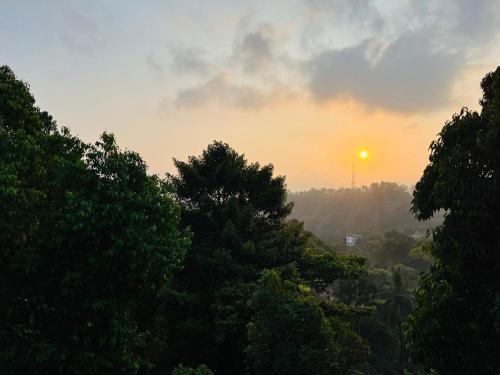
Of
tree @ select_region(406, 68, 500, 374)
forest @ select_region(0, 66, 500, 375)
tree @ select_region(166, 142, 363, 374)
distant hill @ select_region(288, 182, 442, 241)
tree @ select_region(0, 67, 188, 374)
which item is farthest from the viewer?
distant hill @ select_region(288, 182, 442, 241)

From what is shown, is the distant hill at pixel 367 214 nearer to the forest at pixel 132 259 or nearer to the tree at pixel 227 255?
the tree at pixel 227 255

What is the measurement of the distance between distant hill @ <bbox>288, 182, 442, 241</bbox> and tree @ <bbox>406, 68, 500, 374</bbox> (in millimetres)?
127669

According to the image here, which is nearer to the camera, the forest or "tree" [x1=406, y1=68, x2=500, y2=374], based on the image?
"tree" [x1=406, y1=68, x2=500, y2=374]

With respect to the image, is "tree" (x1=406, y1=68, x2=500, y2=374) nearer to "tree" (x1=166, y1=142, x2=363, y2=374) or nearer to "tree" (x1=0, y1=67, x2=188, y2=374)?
"tree" (x1=0, y1=67, x2=188, y2=374)

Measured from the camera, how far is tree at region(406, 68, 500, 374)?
909 centimetres

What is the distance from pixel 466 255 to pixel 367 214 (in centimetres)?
16081

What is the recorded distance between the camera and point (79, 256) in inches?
403

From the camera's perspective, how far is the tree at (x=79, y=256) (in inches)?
392

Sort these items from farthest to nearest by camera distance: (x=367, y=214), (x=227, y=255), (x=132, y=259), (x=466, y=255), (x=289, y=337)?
(x=367, y=214) < (x=227, y=255) < (x=289, y=337) < (x=132, y=259) < (x=466, y=255)

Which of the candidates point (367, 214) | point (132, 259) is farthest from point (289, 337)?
point (367, 214)

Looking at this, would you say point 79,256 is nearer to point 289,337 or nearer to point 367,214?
point 289,337

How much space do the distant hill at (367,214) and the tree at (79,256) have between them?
426 feet

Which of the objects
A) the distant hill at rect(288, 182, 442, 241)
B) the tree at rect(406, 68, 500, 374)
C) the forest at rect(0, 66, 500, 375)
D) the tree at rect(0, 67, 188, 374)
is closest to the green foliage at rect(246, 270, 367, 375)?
the forest at rect(0, 66, 500, 375)

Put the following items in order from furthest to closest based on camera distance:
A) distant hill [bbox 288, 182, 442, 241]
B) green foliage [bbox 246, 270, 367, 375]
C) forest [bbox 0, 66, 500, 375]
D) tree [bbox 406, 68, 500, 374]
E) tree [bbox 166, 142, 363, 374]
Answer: distant hill [bbox 288, 182, 442, 241] → tree [bbox 166, 142, 363, 374] → green foliage [bbox 246, 270, 367, 375] → forest [bbox 0, 66, 500, 375] → tree [bbox 406, 68, 500, 374]
